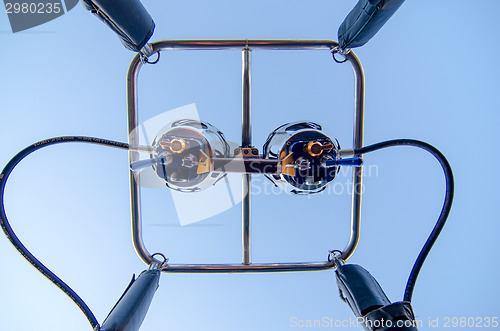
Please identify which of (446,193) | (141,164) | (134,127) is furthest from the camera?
(134,127)

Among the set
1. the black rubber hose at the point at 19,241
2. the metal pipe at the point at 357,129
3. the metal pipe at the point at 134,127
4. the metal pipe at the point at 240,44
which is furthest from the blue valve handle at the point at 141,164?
the metal pipe at the point at 357,129

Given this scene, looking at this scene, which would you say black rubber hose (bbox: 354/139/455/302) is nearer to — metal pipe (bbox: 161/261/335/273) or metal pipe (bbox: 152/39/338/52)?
metal pipe (bbox: 161/261/335/273)

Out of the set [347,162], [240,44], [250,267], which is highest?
[240,44]

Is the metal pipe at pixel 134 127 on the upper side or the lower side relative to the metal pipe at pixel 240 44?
lower

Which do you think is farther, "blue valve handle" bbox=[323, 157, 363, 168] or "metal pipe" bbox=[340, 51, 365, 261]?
"metal pipe" bbox=[340, 51, 365, 261]

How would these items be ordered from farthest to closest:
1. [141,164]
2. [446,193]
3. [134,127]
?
1. [134,127]
2. [446,193]
3. [141,164]

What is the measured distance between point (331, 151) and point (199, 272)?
0.61 m

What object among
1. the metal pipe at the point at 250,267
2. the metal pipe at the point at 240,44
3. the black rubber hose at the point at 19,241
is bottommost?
the metal pipe at the point at 250,267

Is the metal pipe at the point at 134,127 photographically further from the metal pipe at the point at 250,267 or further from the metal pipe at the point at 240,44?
the metal pipe at the point at 250,267

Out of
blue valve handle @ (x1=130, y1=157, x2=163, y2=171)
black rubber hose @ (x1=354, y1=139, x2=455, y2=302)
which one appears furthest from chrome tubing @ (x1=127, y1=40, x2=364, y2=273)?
blue valve handle @ (x1=130, y1=157, x2=163, y2=171)

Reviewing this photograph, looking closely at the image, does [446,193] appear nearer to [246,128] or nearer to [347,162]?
[347,162]

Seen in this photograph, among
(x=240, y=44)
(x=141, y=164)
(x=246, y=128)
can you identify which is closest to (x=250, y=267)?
(x=246, y=128)

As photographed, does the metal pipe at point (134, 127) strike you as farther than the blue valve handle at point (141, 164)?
Yes

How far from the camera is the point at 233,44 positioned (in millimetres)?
937
